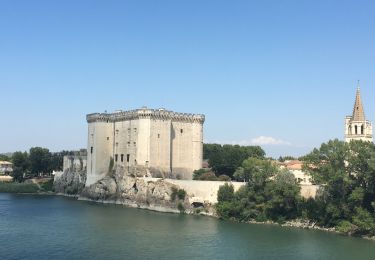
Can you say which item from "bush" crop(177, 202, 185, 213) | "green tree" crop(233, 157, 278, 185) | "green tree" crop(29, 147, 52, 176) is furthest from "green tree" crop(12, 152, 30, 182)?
"green tree" crop(233, 157, 278, 185)

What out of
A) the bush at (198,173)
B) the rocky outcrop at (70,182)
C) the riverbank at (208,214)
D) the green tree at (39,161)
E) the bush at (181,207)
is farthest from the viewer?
the green tree at (39,161)

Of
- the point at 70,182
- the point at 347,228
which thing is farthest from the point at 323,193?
the point at 70,182

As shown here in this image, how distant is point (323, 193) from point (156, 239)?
12.9 meters

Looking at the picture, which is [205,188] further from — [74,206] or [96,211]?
[74,206]

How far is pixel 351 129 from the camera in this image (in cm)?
4478

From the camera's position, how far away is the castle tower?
44.3 metres

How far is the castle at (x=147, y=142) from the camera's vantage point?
182 ft

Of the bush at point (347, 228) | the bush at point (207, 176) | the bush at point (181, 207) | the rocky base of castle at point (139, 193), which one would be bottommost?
the bush at point (347, 228)

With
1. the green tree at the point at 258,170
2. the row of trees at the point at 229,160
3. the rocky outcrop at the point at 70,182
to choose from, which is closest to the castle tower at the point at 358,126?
the green tree at the point at 258,170

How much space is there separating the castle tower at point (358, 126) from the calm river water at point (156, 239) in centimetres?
1245

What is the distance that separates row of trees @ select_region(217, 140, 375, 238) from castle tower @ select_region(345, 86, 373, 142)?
7.90 metres

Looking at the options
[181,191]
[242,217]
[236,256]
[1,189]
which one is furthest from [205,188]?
[1,189]

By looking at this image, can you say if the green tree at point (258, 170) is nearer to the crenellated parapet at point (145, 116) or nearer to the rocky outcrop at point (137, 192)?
the rocky outcrop at point (137, 192)

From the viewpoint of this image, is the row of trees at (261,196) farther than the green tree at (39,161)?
No
